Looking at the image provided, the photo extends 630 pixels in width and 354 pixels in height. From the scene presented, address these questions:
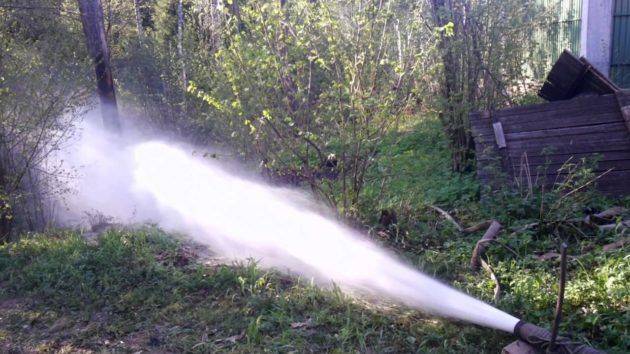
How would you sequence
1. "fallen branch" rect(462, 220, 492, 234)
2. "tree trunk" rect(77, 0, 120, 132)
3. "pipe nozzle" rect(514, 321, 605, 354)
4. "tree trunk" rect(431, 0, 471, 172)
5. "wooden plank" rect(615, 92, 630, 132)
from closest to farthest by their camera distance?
"pipe nozzle" rect(514, 321, 605, 354) → "fallen branch" rect(462, 220, 492, 234) → "wooden plank" rect(615, 92, 630, 132) → "tree trunk" rect(431, 0, 471, 172) → "tree trunk" rect(77, 0, 120, 132)

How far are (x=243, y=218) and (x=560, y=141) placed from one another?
11.9 feet

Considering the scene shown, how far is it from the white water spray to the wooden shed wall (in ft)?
6.43

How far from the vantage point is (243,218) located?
7824 millimetres

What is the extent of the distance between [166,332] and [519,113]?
14.9ft

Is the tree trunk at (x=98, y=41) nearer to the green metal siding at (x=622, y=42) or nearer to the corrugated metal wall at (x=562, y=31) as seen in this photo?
the corrugated metal wall at (x=562, y=31)

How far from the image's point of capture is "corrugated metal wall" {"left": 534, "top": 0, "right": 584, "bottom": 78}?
490 inches

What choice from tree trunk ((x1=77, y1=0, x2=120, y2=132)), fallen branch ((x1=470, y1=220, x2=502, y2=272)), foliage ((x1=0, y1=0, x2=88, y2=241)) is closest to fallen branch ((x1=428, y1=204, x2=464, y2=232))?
fallen branch ((x1=470, y1=220, x2=502, y2=272))

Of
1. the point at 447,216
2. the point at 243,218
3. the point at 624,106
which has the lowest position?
the point at 243,218

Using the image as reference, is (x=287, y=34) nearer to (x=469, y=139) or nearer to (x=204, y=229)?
(x=204, y=229)

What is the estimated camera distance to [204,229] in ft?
26.2

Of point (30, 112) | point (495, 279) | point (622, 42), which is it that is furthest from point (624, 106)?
point (30, 112)

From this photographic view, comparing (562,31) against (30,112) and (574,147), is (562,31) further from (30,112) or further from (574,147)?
(30,112)

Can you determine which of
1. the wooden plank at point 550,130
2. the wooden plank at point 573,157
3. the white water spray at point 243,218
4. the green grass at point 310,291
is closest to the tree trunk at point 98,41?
the white water spray at point 243,218

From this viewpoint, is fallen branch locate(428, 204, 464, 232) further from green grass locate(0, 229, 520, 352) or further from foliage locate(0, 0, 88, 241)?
foliage locate(0, 0, 88, 241)
